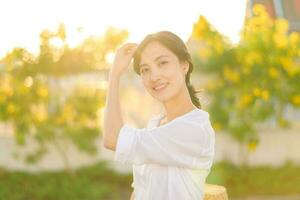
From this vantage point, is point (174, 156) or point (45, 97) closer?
point (174, 156)

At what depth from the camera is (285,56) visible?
35.7 ft

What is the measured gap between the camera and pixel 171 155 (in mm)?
2086

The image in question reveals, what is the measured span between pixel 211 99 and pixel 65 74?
2.62 meters

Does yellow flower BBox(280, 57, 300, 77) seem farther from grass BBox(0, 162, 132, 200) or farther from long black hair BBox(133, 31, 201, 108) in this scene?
long black hair BBox(133, 31, 201, 108)

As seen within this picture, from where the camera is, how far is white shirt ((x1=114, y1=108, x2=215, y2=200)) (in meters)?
2.08

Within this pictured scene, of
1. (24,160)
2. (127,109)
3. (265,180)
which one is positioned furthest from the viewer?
(127,109)

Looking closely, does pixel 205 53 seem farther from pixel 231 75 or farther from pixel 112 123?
pixel 112 123

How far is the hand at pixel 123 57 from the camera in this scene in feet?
6.93

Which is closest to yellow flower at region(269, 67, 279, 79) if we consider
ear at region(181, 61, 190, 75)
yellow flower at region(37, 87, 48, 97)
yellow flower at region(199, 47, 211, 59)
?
yellow flower at region(199, 47, 211, 59)

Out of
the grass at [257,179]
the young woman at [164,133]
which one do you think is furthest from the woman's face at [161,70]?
the grass at [257,179]

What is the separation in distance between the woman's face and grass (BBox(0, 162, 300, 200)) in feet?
24.6

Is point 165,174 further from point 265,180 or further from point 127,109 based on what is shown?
point 127,109

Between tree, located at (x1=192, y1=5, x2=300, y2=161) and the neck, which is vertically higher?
the neck

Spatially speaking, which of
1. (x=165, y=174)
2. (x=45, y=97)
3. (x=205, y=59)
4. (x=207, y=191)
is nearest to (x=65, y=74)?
(x=45, y=97)
